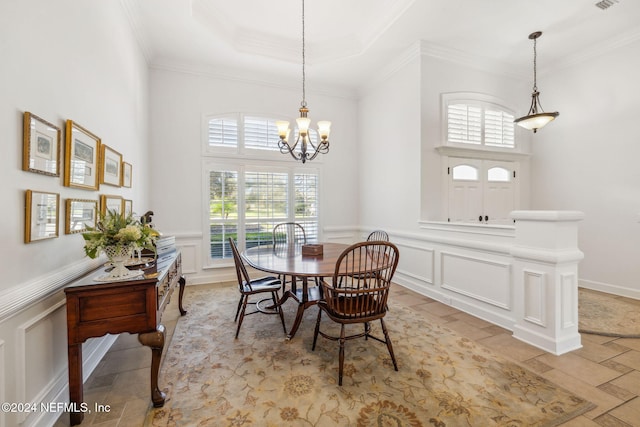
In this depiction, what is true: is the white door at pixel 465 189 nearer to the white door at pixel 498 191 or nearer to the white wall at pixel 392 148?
the white door at pixel 498 191

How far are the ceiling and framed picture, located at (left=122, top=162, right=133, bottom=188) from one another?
168cm

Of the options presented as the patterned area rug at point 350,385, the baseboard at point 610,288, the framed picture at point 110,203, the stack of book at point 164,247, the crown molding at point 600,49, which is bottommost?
the patterned area rug at point 350,385

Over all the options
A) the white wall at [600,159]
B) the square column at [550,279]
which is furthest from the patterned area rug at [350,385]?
the white wall at [600,159]

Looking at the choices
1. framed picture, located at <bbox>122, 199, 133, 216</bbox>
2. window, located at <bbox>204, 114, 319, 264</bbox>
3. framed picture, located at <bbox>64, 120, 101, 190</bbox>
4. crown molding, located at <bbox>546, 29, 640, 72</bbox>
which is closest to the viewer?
framed picture, located at <bbox>64, 120, 101, 190</bbox>

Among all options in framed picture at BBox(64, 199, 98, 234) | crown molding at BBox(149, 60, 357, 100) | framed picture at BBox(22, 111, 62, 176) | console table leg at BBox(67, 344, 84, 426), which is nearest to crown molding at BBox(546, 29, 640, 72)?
crown molding at BBox(149, 60, 357, 100)

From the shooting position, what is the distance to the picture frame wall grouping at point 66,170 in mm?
1466

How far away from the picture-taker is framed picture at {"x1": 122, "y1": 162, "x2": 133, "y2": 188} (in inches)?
113

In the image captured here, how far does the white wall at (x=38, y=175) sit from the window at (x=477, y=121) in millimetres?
4035

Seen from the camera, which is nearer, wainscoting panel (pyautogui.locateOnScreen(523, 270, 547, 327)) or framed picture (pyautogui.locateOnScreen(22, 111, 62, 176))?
framed picture (pyautogui.locateOnScreen(22, 111, 62, 176))

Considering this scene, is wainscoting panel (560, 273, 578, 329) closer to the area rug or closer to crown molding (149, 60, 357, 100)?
the area rug

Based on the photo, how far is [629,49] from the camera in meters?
3.65

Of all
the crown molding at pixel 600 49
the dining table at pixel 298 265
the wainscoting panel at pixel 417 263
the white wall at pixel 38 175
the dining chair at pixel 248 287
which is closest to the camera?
the white wall at pixel 38 175

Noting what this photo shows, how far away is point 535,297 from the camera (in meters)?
2.48

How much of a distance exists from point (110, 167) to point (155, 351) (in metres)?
1.75
